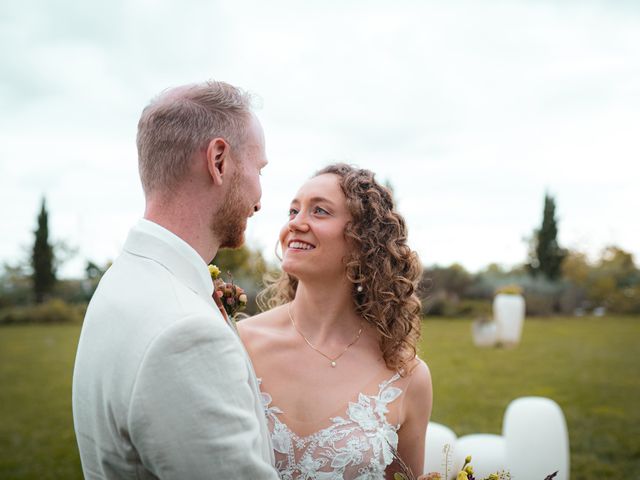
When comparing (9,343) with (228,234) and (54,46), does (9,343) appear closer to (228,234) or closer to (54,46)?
(54,46)

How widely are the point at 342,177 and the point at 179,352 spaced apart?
7.59ft

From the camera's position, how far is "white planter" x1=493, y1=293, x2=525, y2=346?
16828 mm

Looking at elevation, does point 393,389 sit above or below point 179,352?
below

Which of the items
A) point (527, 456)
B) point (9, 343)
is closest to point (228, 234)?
point (527, 456)

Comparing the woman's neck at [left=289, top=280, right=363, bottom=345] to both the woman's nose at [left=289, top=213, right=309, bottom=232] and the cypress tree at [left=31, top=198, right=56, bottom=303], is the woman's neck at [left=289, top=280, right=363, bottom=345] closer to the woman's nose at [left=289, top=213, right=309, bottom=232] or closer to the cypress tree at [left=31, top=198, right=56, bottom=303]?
the woman's nose at [left=289, top=213, right=309, bottom=232]

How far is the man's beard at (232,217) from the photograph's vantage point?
6.20 feet

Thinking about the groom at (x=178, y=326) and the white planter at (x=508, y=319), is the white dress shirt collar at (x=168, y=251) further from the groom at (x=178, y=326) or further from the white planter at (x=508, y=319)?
the white planter at (x=508, y=319)

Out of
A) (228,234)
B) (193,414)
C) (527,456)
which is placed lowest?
(527,456)

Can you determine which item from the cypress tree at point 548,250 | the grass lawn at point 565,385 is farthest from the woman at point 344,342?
the cypress tree at point 548,250

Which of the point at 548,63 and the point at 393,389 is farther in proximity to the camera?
the point at 548,63

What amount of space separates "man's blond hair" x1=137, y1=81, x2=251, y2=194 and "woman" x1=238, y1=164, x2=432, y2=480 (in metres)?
1.57

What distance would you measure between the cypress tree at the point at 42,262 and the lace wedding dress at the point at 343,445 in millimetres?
29920

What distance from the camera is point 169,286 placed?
1.68 metres

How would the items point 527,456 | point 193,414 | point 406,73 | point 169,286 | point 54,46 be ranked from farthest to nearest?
point 406,73 → point 54,46 → point 527,456 → point 169,286 → point 193,414
